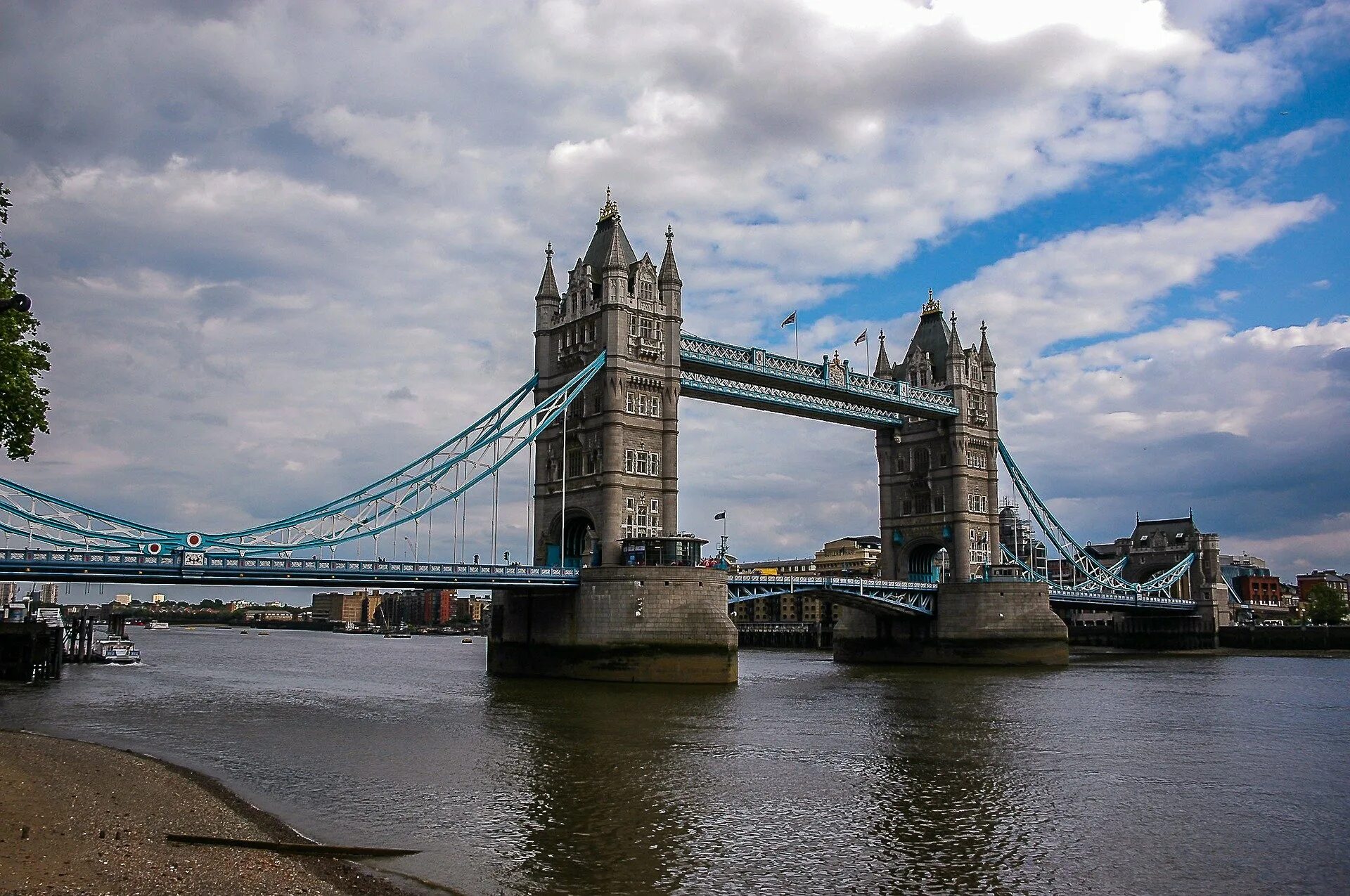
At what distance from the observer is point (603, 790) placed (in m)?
25.1

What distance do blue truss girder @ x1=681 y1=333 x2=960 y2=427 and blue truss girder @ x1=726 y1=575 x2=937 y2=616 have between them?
12.6 metres

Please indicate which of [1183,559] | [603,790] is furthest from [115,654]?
[1183,559]

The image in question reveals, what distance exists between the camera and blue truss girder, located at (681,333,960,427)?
6862 cm

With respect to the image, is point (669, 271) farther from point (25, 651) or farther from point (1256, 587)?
point (1256, 587)

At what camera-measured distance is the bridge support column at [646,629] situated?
5425 cm

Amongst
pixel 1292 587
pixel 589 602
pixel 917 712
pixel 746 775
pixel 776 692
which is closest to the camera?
pixel 746 775

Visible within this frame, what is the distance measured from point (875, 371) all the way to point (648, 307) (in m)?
33.9

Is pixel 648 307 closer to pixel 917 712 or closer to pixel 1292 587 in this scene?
pixel 917 712

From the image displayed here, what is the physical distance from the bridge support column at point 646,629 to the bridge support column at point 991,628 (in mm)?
27299

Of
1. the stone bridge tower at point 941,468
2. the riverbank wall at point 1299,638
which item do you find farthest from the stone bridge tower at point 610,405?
the riverbank wall at point 1299,638

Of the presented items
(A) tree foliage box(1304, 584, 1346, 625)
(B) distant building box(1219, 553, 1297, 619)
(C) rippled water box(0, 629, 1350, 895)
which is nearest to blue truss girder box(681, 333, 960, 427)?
(C) rippled water box(0, 629, 1350, 895)

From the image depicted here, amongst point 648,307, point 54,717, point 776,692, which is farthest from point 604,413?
point 54,717

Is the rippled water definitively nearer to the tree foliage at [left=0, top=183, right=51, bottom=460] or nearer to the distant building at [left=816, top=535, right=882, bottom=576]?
the tree foliage at [left=0, top=183, right=51, bottom=460]

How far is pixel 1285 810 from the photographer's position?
78.8 feet
